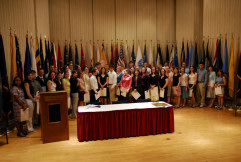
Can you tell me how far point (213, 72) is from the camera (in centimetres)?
744

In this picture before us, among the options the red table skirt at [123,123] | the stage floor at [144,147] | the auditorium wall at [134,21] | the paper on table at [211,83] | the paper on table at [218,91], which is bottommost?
the stage floor at [144,147]

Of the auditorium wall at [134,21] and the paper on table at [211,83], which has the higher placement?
the auditorium wall at [134,21]

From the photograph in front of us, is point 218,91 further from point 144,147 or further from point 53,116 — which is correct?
point 53,116

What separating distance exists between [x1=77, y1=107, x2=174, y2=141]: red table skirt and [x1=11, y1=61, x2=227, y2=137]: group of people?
94 cm

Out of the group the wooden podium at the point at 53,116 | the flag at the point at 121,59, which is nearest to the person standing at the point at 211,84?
the flag at the point at 121,59

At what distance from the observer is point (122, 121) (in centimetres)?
461

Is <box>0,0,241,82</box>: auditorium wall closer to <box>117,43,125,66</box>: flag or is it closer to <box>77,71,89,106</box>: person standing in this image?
<box>117,43,125,66</box>: flag

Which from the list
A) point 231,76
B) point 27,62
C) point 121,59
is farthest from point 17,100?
point 231,76

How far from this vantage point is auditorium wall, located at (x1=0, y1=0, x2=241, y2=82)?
7.75 m

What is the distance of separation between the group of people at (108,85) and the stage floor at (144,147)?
970 mm

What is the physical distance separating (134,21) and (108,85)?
4.71 meters

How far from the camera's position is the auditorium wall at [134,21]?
7754mm

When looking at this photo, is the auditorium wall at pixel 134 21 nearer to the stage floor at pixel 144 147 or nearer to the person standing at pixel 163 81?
the person standing at pixel 163 81

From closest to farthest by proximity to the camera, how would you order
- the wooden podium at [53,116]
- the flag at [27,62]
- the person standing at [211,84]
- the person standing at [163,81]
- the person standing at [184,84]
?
the wooden podium at [53,116], the flag at [27,62], the person standing at [163,81], the person standing at [211,84], the person standing at [184,84]
